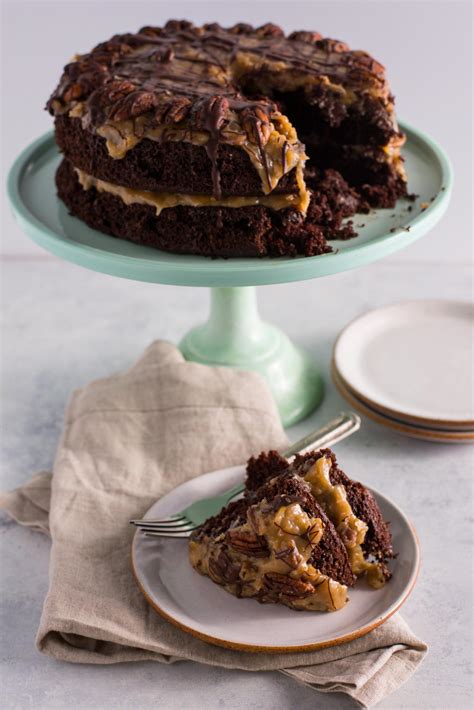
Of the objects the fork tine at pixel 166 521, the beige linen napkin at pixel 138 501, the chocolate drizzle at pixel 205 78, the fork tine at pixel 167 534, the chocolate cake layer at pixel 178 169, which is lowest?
the beige linen napkin at pixel 138 501

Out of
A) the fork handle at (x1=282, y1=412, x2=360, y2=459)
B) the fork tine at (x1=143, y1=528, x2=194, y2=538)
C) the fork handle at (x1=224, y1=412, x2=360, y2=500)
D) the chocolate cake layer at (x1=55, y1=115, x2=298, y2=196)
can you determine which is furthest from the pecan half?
the chocolate cake layer at (x1=55, y1=115, x2=298, y2=196)

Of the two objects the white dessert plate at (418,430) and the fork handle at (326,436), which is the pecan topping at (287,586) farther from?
the white dessert plate at (418,430)

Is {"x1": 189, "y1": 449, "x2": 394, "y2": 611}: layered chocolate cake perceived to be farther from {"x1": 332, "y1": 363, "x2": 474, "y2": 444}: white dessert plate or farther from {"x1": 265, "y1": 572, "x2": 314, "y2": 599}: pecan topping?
{"x1": 332, "y1": 363, "x2": 474, "y2": 444}: white dessert plate

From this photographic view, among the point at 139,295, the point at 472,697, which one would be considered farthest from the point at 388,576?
the point at 139,295

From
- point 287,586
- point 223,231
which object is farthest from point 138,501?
point 223,231

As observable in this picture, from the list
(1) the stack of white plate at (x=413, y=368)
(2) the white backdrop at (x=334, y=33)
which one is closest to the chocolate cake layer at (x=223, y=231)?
(1) the stack of white plate at (x=413, y=368)

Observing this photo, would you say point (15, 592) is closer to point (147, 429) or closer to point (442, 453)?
point (147, 429)
